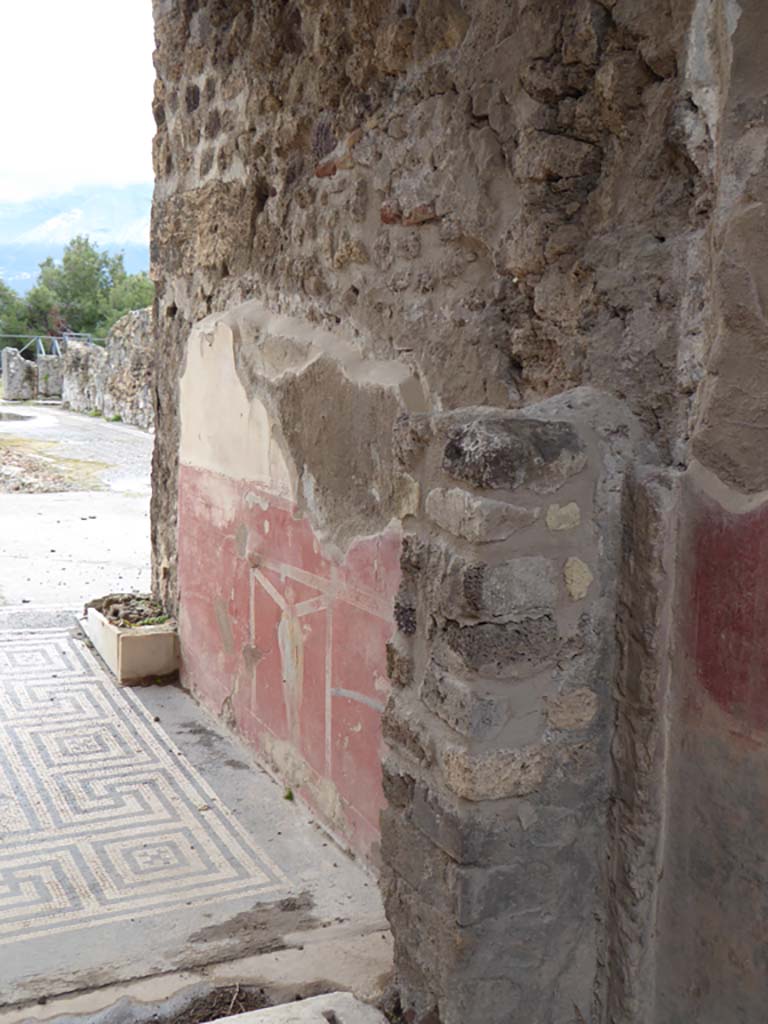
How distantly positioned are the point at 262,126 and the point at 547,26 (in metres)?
1.55

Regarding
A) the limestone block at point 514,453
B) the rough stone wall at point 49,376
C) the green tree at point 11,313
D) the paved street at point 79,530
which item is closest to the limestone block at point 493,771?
the limestone block at point 514,453

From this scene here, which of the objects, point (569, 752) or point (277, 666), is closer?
point (569, 752)

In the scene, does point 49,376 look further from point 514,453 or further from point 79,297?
point 514,453

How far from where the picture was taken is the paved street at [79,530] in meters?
5.34

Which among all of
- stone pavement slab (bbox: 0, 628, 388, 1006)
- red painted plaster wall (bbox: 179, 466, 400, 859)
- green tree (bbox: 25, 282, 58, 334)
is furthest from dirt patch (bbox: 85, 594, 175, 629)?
green tree (bbox: 25, 282, 58, 334)

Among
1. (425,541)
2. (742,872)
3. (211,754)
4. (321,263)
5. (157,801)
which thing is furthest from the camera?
(211,754)

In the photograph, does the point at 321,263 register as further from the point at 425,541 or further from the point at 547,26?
the point at 425,541

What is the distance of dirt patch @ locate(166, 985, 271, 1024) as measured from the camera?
1.97 meters

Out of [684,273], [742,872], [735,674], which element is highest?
[684,273]

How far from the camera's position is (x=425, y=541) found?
66.3 inches

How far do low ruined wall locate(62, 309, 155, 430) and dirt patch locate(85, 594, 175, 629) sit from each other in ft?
30.9

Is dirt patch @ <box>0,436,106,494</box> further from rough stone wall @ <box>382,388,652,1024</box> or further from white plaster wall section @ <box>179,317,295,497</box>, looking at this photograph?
rough stone wall @ <box>382,388,652,1024</box>

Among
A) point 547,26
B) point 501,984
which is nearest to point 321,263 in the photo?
point 547,26

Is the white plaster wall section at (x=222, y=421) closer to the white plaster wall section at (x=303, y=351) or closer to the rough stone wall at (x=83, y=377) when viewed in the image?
the white plaster wall section at (x=303, y=351)
